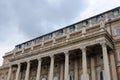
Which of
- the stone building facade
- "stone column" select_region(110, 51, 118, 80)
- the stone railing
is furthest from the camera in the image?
the stone railing

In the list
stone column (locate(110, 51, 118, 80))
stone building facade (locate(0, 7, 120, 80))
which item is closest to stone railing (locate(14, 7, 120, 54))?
stone building facade (locate(0, 7, 120, 80))

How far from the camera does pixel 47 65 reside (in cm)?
4509

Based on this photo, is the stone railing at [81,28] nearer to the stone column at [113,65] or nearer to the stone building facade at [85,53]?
the stone building facade at [85,53]

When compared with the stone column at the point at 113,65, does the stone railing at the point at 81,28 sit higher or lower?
higher

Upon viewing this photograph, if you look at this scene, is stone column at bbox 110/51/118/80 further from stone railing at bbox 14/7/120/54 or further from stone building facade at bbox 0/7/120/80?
stone railing at bbox 14/7/120/54

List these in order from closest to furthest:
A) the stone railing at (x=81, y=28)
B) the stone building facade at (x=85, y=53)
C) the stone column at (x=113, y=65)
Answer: the stone column at (x=113, y=65)
the stone building facade at (x=85, y=53)
the stone railing at (x=81, y=28)

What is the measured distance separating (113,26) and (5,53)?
3870cm

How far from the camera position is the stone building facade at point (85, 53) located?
1307 inches

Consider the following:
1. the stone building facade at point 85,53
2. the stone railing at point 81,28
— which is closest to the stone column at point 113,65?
the stone building facade at point 85,53

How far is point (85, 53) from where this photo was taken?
3397cm

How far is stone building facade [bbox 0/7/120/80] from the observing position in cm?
3319

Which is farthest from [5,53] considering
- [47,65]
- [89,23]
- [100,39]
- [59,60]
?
[100,39]

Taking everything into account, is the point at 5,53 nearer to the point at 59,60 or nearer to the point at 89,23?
the point at 59,60

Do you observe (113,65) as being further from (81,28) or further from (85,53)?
(81,28)
